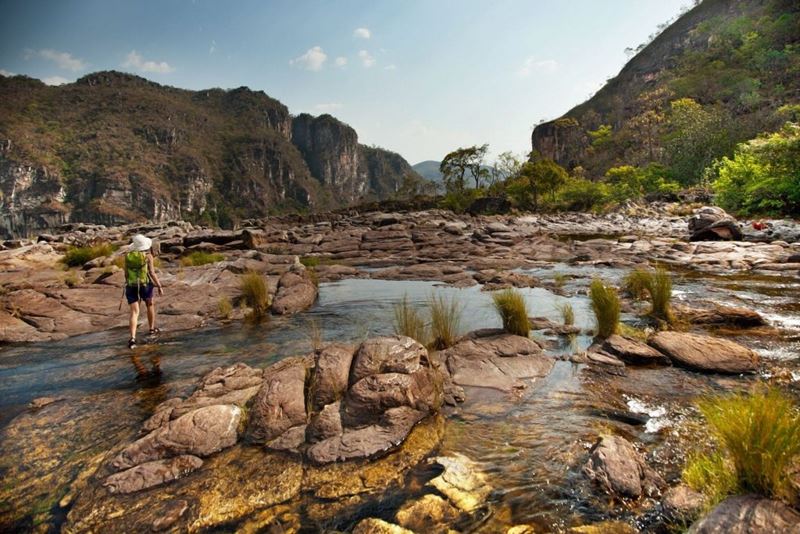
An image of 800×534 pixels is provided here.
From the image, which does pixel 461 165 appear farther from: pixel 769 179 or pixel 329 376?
pixel 329 376

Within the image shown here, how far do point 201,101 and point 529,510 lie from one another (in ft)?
772

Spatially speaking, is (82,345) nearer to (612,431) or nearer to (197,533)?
(197,533)

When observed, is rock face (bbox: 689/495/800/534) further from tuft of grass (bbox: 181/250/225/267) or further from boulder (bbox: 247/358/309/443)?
tuft of grass (bbox: 181/250/225/267)

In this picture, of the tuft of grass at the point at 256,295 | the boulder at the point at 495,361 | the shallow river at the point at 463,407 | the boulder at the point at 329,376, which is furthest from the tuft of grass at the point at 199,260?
the boulder at the point at 495,361

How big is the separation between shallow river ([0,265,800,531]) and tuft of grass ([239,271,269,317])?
108cm

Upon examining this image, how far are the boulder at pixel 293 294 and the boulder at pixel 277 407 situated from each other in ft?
19.0

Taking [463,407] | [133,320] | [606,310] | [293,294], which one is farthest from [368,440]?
[293,294]

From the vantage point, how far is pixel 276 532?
3.12 m

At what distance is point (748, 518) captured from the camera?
7.53 ft

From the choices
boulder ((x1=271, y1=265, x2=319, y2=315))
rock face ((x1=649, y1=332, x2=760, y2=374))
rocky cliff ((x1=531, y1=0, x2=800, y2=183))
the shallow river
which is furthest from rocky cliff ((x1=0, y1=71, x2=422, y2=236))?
rock face ((x1=649, y1=332, x2=760, y2=374))

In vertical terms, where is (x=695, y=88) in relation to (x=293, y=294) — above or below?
above

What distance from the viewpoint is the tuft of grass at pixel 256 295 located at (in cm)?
1081

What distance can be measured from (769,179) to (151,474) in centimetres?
3222

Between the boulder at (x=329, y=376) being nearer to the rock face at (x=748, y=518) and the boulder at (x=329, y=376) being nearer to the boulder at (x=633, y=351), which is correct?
the rock face at (x=748, y=518)
